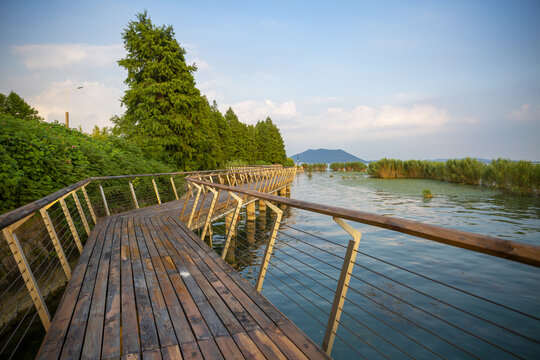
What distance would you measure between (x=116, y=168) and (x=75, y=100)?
16850 millimetres

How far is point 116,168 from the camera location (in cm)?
1018

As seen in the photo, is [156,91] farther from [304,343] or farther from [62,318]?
[304,343]

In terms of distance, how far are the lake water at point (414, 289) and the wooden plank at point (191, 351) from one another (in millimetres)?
729

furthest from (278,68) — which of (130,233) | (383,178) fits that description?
(130,233)

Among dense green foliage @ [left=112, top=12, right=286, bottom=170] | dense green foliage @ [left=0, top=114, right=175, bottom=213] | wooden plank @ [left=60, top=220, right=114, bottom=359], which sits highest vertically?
dense green foliage @ [left=112, top=12, right=286, bottom=170]

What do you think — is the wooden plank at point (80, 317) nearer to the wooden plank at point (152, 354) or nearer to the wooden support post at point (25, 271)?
the wooden support post at point (25, 271)

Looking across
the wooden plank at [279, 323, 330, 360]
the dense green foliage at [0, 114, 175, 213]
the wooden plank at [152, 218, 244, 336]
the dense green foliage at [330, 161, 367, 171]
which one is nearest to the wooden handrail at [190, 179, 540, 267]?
the wooden plank at [279, 323, 330, 360]

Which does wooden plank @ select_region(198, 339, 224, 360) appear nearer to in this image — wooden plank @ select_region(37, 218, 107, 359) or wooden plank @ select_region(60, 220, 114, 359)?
wooden plank @ select_region(60, 220, 114, 359)

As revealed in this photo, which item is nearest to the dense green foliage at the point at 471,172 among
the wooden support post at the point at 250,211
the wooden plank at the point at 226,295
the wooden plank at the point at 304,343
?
the wooden support post at the point at 250,211

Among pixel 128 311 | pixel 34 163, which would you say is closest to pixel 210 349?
pixel 128 311

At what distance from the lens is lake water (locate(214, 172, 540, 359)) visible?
3.92 m

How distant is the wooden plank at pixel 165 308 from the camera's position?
199 cm

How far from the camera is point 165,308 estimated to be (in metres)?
2.40

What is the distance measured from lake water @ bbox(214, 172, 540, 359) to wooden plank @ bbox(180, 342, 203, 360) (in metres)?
0.73
